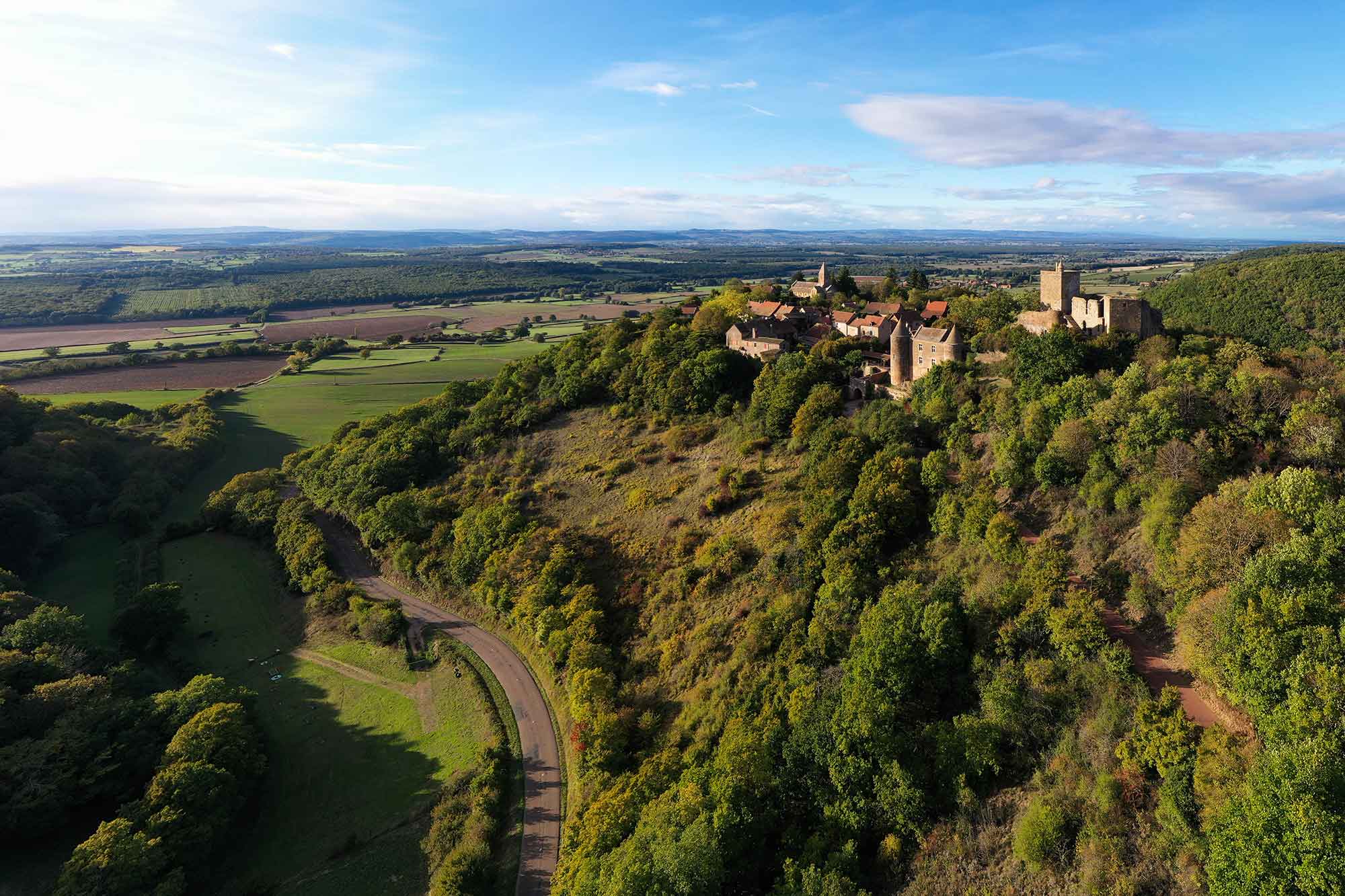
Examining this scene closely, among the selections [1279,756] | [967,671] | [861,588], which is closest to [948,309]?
[861,588]

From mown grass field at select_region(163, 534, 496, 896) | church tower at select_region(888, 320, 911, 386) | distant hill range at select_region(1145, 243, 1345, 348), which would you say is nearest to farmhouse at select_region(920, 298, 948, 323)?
church tower at select_region(888, 320, 911, 386)

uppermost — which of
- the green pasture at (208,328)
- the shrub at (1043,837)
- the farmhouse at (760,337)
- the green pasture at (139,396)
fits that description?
the green pasture at (208,328)

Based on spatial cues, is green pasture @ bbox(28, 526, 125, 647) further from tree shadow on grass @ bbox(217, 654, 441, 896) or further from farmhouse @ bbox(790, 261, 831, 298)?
farmhouse @ bbox(790, 261, 831, 298)

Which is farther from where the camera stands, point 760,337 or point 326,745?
point 760,337

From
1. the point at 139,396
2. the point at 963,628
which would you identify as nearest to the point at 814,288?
the point at 963,628

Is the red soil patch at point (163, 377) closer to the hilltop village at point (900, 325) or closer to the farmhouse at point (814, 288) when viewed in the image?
the hilltop village at point (900, 325)

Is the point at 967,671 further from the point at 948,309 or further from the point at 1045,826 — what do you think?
the point at 948,309

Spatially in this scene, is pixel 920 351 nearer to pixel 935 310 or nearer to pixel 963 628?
pixel 935 310

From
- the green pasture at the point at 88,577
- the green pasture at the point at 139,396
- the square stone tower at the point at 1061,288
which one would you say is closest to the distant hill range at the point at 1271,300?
the square stone tower at the point at 1061,288
